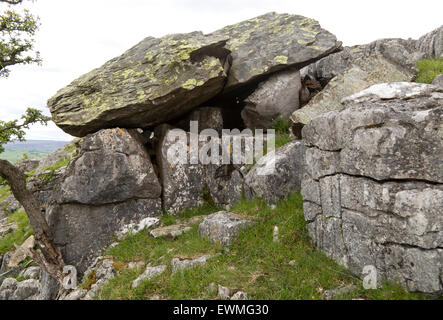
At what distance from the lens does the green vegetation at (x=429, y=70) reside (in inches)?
462

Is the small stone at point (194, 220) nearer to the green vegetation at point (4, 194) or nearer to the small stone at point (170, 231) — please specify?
the small stone at point (170, 231)

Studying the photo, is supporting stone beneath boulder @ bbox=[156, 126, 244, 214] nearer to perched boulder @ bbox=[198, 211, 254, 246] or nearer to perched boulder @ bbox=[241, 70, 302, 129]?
perched boulder @ bbox=[198, 211, 254, 246]

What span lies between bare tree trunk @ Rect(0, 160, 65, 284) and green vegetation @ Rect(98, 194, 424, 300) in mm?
3547

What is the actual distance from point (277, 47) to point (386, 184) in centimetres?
1012

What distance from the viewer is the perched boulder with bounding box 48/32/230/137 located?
12.7 m

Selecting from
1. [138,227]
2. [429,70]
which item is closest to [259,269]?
[138,227]

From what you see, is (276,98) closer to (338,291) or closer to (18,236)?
(338,291)

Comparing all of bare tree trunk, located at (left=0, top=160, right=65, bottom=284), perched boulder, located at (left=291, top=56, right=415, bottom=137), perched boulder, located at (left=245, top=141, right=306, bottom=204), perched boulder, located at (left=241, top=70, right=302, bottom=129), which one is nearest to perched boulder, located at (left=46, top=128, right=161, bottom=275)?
bare tree trunk, located at (left=0, top=160, right=65, bottom=284)

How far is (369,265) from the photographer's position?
668 cm

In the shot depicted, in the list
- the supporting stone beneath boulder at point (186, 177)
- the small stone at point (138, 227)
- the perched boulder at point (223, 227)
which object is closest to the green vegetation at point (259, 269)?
the perched boulder at point (223, 227)

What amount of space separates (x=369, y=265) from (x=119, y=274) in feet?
24.5

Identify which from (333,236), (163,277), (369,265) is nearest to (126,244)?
(163,277)

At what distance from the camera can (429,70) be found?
12.5m

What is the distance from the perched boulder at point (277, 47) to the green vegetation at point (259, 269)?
22.3ft
